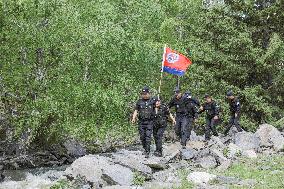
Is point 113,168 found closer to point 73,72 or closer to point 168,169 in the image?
point 168,169

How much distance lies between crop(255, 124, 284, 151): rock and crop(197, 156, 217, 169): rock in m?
4.30

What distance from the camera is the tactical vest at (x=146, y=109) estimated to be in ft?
59.0

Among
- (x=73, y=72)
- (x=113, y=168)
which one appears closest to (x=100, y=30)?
(x=73, y=72)

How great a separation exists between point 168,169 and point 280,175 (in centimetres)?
388

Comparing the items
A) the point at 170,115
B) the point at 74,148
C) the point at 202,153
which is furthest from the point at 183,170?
the point at 74,148

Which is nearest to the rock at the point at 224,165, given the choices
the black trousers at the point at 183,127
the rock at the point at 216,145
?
the rock at the point at 216,145

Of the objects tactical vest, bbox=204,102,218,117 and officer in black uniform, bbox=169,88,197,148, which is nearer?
officer in black uniform, bbox=169,88,197,148

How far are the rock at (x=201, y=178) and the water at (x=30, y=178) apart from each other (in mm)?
4013

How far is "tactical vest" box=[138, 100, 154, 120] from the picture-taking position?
17984 millimetres

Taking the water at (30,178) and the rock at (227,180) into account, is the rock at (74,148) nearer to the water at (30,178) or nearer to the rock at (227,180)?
the water at (30,178)

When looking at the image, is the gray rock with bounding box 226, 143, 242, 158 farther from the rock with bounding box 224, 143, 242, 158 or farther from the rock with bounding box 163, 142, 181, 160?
the rock with bounding box 163, 142, 181, 160

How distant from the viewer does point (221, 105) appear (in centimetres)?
3022

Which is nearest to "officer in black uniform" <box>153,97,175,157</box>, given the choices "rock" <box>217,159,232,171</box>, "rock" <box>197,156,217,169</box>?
"rock" <box>197,156,217,169</box>

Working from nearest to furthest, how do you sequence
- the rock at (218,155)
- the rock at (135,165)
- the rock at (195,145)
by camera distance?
the rock at (135,165), the rock at (218,155), the rock at (195,145)
